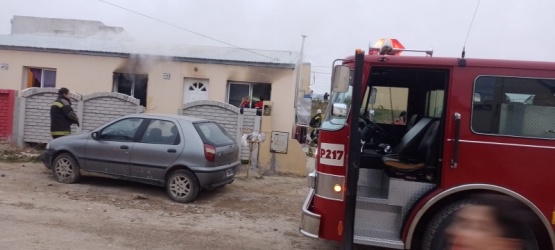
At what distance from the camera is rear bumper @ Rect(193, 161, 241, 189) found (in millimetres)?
7992

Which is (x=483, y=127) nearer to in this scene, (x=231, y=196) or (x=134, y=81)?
(x=231, y=196)

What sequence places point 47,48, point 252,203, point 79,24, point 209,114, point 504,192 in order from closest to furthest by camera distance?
point 504,192 → point 252,203 → point 209,114 → point 47,48 → point 79,24

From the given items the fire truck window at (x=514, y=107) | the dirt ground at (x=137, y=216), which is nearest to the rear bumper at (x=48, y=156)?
the dirt ground at (x=137, y=216)

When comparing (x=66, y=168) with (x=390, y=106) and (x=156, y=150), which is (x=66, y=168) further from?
(x=390, y=106)

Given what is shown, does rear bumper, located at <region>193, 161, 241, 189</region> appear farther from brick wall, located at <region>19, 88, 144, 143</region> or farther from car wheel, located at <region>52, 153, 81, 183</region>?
brick wall, located at <region>19, 88, 144, 143</region>

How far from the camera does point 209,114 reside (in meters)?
11.8

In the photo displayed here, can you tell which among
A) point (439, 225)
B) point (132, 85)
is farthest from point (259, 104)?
point (439, 225)

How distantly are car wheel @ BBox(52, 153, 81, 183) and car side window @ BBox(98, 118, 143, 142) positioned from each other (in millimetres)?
806

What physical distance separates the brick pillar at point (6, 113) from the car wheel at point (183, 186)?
276 inches

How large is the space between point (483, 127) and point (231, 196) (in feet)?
17.3

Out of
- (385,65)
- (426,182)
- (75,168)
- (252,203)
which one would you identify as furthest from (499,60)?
(75,168)

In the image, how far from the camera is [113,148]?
8.53m

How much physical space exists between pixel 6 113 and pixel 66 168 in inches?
204

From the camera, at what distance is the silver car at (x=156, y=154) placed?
8094 millimetres
